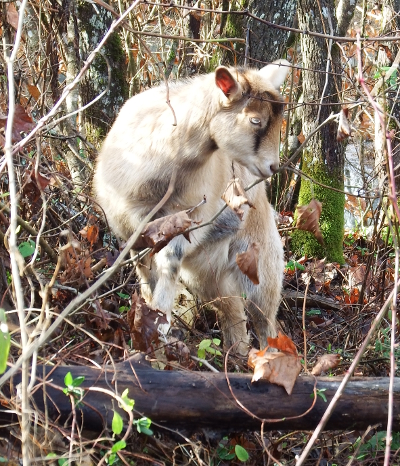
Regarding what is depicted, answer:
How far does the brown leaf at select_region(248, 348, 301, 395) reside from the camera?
8.59 feet

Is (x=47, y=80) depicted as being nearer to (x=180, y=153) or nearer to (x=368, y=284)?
(x=180, y=153)

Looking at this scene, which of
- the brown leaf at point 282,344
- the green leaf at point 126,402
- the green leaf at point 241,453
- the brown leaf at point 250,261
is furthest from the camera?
the brown leaf at point 250,261

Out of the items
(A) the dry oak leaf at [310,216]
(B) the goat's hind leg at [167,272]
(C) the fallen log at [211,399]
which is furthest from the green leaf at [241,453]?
(B) the goat's hind leg at [167,272]

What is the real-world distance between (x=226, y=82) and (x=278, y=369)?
1.80 meters

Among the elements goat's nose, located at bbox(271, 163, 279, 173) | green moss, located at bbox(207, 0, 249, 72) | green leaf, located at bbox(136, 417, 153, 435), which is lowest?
green leaf, located at bbox(136, 417, 153, 435)

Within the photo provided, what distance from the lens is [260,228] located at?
16.0 feet

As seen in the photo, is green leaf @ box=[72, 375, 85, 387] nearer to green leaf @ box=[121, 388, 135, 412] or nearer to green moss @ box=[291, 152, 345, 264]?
green leaf @ box=[121, 388, 135, 412]

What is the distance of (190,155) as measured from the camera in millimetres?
3945

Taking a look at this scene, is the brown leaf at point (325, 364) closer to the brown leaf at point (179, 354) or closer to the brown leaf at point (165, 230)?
the brown leaf at point (179, 354)

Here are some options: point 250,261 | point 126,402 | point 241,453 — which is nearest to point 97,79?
point 250,261

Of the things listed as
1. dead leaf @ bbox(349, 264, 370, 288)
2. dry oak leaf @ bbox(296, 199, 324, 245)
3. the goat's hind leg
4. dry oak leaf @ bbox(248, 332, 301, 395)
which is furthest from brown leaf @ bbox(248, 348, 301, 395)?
dead leaf @ bbox(349, 264, 370, 288)

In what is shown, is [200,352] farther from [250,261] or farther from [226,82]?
[226,82]

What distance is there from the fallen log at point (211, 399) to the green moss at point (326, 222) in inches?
149

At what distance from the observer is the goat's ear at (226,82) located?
11.8 ft
